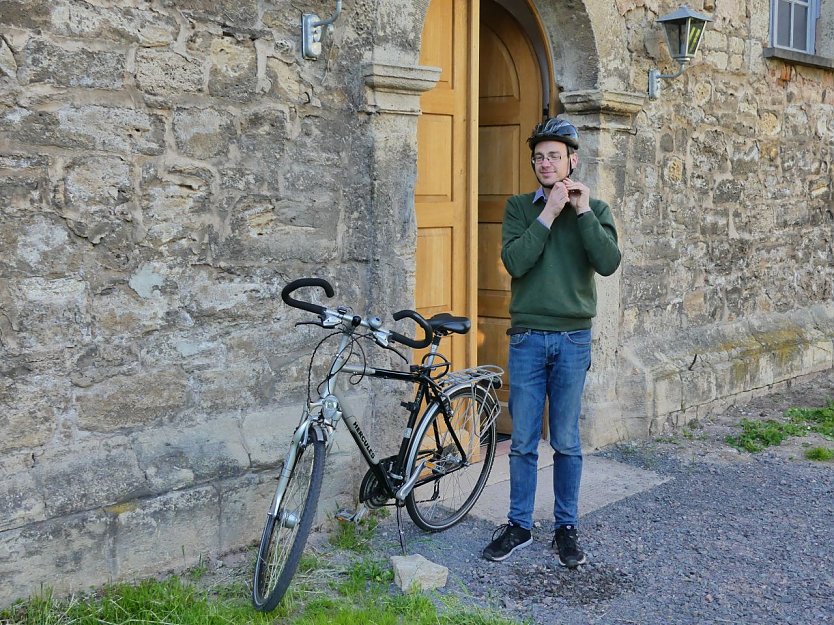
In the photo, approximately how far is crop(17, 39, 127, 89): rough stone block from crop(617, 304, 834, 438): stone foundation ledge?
3718 millimetres

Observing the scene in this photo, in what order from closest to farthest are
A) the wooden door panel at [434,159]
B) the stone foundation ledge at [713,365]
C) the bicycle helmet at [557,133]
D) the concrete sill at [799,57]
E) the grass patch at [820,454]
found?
the bicycle helmet at [557,133], the wooden door panel at [434,159], the grass patch at [820,454], the stone foundation ledge at [713,365], the concrete sill at [799,57]

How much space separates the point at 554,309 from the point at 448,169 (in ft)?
5.11

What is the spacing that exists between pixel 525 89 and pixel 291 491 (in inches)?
134

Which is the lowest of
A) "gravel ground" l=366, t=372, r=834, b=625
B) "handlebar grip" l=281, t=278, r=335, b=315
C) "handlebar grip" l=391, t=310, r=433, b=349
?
"gravel ground" l=366, t=372, r=834, b=625

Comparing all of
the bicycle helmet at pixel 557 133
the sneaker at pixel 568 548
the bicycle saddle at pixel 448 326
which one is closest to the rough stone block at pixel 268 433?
Answer: the bicycle saddle at pixel 448 326

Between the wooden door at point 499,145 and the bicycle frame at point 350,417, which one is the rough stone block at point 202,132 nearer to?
the bicycle frame at point 350,417

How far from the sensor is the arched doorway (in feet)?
16.9

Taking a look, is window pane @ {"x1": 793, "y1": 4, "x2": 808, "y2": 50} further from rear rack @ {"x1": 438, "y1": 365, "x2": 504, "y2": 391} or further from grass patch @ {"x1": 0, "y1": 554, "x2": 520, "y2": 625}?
grass patch @ {"x1": 0, "y1": 554, "x2": 520, "y2": 625}

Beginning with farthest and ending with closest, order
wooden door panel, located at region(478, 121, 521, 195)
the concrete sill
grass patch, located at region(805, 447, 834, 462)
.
Result: the concrete sill < wooden door panel, located at region(478, 121, 521, 195) < grass patch, located at region(805, 447, 834, 462)

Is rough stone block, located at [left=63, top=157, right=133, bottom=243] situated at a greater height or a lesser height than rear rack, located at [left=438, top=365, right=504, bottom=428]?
greater

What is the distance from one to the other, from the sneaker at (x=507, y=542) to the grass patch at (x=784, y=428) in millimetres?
2459

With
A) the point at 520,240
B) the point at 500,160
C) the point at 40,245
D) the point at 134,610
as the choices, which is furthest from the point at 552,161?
the point at 134,610

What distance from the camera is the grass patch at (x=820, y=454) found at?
5871 millimetres

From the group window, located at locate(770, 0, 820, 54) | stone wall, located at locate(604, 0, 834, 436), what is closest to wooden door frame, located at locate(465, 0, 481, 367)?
stone wall, located at locate(604, 0, 834, 436)
